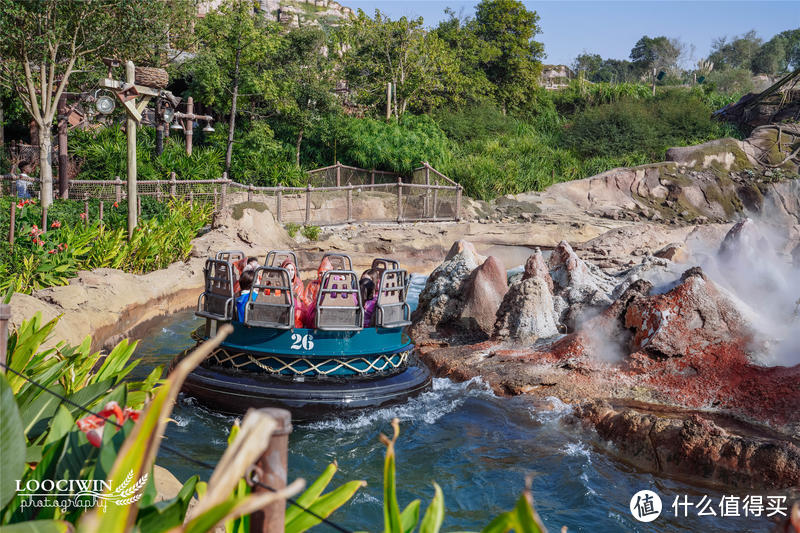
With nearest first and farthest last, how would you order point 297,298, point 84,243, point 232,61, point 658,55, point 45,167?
1. point 297,298
2. point 84,243
3. point 45,167
4. point 232,61
5. point 658,55

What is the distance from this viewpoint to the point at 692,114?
29953 millimetres

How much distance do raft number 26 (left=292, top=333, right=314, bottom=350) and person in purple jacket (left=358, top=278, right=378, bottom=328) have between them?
68 centimetres

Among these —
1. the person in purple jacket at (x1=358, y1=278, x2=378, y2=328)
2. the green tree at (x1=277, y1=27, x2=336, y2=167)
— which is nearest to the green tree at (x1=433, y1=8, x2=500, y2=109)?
the green tree at (x1=277, y1=27, x2=336, y2=167)

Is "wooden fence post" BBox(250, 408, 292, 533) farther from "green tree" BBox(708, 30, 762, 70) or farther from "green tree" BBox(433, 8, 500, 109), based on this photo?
"green tree" BBox(708, 30, 762, 70)

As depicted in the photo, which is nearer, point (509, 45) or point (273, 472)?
point (273, 472)

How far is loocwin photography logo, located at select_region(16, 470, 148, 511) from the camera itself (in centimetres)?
209

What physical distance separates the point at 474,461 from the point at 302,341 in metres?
1.90

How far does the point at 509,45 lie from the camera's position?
3200 centimetres

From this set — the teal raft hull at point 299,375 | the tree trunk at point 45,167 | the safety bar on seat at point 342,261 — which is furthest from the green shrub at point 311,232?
the teal raft hull at point 299,375

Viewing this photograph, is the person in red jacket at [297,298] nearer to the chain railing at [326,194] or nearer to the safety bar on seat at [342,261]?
the safety bar on seat at [342,261]

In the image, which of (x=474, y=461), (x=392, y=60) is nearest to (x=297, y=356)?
(x=474, y=461)

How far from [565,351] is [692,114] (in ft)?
85.7

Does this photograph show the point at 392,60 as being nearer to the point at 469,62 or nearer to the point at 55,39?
the point at 469,62

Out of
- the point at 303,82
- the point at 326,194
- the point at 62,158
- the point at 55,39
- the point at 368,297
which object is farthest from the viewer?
the point at 303,82
